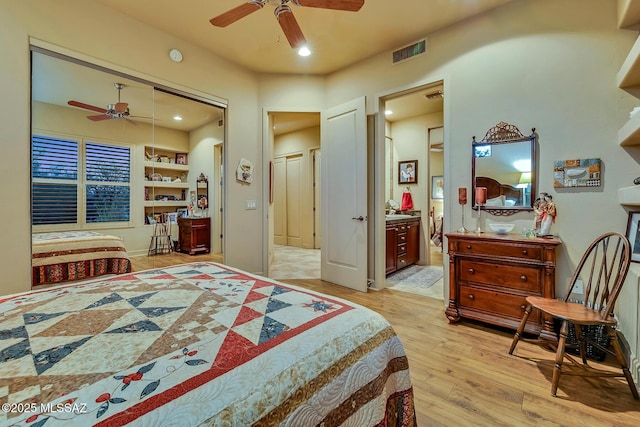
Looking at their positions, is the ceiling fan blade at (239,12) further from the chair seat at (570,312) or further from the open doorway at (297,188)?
the open doorway at (297,188)

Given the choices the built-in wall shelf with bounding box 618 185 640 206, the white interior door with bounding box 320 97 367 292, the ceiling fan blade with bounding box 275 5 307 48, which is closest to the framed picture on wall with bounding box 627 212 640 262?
the built-in wall shelf with bounding box 618 185 640 206

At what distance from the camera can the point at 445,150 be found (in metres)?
3.03

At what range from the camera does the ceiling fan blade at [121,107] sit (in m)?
2.81

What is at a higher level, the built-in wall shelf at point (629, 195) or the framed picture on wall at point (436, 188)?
the framed picture on wall at point (436, 188)

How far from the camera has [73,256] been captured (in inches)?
97.7

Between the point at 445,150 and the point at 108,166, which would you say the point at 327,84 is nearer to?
the point at 445,150

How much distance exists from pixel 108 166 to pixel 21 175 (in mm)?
620

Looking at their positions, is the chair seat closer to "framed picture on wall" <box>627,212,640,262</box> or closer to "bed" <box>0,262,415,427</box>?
"framed picture on wall" <box>627,212,640,262</box>

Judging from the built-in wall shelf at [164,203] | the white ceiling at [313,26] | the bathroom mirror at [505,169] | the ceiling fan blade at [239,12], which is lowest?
the built-in wall shelf at [164,203]

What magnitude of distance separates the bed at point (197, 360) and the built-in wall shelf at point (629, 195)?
81.4 inches

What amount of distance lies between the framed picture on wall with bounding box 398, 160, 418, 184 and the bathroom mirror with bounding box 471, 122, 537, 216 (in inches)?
97.2

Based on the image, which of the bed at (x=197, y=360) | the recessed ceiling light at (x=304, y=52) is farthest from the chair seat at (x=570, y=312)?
the recessed ceiling light at (x=304, y=52)

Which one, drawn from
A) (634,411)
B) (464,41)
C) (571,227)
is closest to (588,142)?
(571,227)

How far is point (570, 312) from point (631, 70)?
1.73 metres
